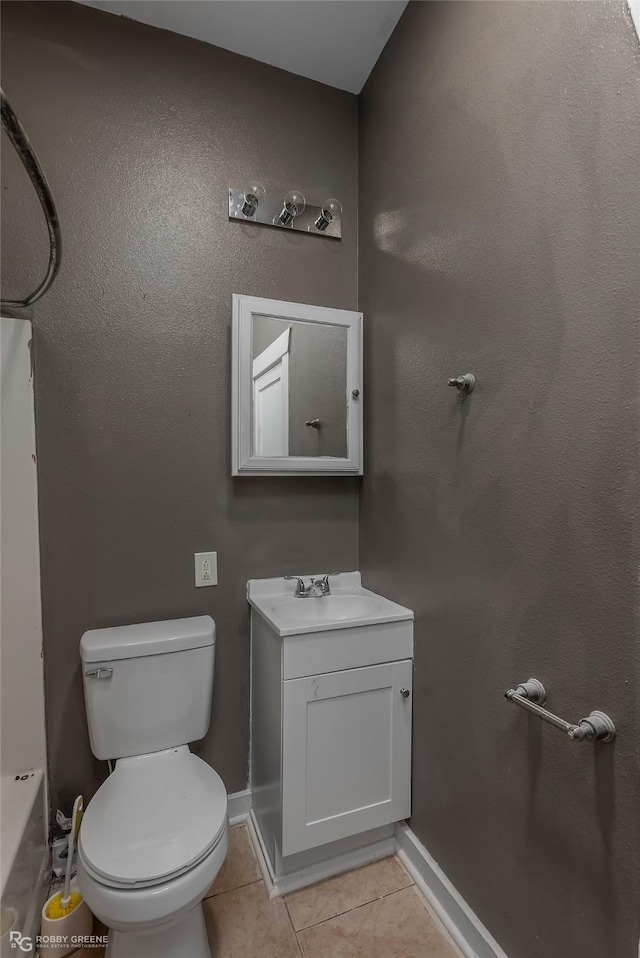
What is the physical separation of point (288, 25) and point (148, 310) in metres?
1.12

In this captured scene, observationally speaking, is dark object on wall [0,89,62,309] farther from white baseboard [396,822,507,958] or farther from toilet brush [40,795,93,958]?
white baseboard [396,822,507,958]

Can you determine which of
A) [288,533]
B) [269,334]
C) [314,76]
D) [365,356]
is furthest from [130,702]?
[314,76]

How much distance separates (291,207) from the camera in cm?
167

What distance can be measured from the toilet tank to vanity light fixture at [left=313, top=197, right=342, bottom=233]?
1.59 m

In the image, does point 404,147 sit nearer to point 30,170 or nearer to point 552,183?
point 552,183

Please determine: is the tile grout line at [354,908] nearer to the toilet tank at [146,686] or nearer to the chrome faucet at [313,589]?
the toilet tank at [146,686]

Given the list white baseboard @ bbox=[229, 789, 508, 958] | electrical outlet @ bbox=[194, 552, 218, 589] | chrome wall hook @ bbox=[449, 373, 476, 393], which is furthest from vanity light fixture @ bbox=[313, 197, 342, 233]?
white baseboard @ bbox=[229, 789, 508, 958]

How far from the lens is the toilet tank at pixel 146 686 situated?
137 cm

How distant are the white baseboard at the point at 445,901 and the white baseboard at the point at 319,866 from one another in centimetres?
7

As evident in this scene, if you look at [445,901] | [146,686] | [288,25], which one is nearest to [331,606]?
[146,686]

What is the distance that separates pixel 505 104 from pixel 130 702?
1.97 meters

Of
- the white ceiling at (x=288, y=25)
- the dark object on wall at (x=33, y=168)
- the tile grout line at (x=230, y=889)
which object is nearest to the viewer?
the dark object on wall at (x=33, y=168)

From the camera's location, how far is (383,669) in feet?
4.81

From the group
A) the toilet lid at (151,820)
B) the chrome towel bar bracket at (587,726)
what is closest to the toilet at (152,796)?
the toilet lid at (151,820)
